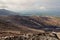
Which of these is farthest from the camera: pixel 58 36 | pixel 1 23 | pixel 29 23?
pixel 29 23

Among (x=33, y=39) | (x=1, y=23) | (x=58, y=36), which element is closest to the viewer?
(x=33, y=39)

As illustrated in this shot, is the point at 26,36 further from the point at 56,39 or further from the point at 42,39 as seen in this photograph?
the point at 56,39

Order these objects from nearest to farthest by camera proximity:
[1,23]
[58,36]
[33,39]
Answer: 1. [33,39]
2. [58,36]
3. [1,23]

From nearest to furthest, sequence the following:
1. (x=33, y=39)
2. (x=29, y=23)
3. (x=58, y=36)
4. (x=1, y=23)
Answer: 1. (x=33, y=39)
2. (x=58, y=36)
3. (x=1, y=23)
4. (x=29, y=23)

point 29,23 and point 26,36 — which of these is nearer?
point 26,36

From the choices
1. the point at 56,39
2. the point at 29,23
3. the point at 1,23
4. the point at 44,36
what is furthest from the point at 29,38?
the point at 29,23

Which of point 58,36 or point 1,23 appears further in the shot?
point 1,23

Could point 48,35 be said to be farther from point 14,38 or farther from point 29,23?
point 29,23

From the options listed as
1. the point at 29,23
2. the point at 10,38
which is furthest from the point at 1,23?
the point at 10,38
